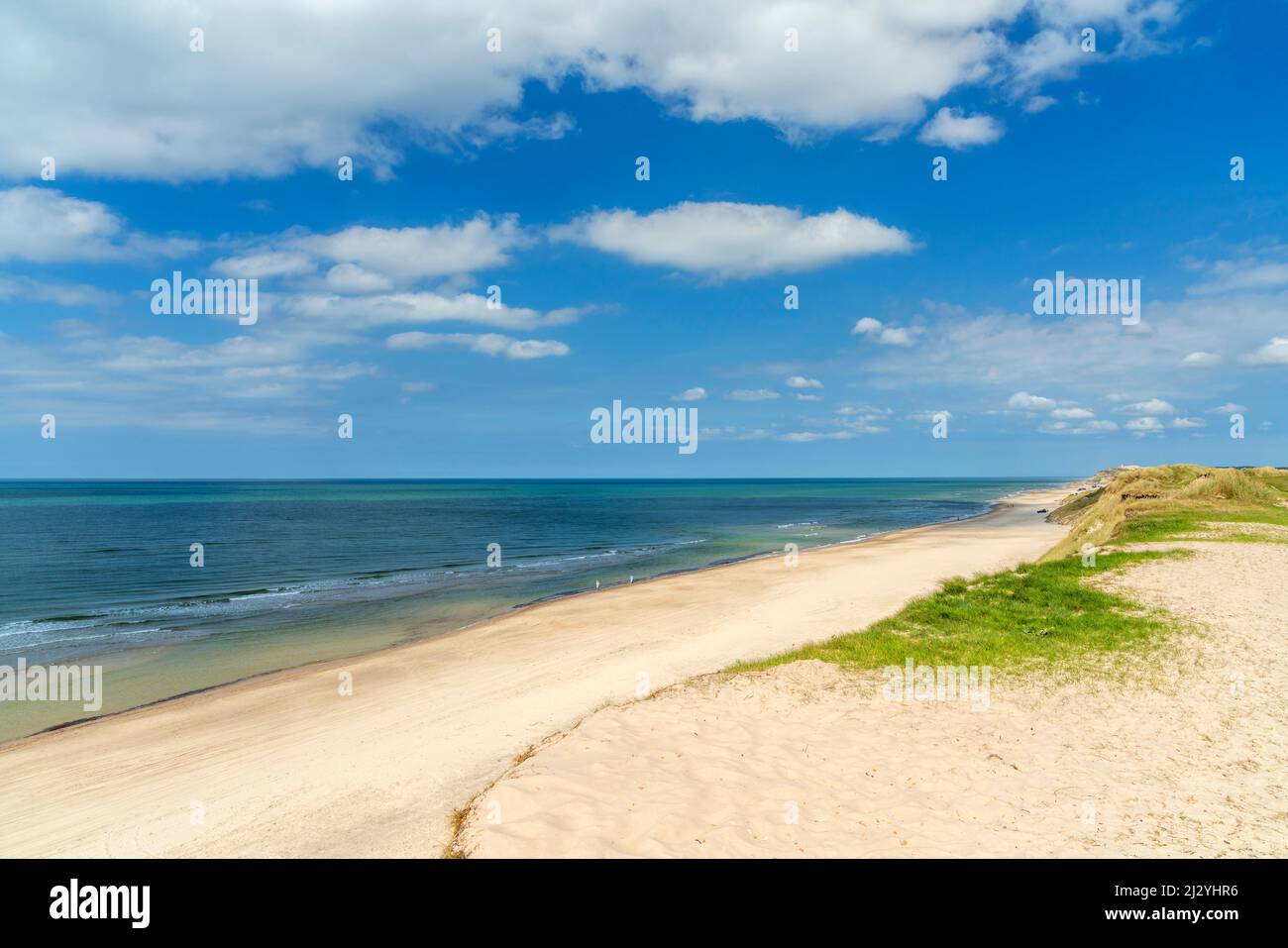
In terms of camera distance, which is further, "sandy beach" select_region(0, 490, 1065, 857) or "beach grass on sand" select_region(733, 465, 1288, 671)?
"beach grass on sand" select_region(733, 465, 1288, 671)

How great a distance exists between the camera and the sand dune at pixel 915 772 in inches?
298

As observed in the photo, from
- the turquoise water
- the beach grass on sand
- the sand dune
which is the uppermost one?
the beach grass on sand

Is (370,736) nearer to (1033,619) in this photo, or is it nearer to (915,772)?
(915,772)

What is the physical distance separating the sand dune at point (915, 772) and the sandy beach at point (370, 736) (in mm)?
728

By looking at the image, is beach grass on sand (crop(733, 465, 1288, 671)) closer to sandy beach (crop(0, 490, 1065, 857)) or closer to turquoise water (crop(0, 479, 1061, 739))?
sandy beach (crop(0, 490, 1065, 857))

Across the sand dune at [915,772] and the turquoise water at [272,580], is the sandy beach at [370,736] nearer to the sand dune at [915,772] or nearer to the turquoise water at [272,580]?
the sand dune at [915,772]

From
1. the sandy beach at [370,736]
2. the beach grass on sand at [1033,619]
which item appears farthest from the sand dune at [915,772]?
the beach grass on sand at [1033,619]

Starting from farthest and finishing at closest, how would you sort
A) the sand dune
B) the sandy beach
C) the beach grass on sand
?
1. the beach grass on sand
2. the sandy beach
3. the sand dune

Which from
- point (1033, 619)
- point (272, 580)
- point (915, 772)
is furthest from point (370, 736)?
point (272, 580)

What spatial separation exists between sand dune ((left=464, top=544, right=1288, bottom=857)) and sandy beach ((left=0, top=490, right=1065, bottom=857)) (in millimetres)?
728

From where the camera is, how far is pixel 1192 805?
8.15m

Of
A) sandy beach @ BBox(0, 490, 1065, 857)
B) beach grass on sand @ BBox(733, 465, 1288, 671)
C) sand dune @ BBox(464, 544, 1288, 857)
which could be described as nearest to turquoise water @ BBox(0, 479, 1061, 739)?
sandy beach @ BBox(0, 490, 1065, 857)

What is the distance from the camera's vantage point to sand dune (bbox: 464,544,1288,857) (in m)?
7.56
